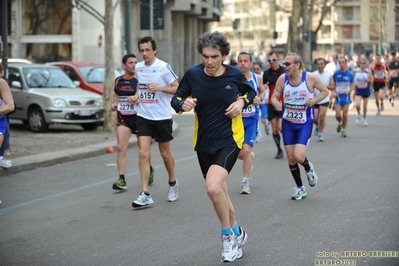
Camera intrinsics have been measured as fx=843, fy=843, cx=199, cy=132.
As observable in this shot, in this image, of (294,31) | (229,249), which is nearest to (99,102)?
(229,249)

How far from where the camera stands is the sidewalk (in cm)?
1380

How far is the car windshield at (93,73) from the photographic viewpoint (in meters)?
23.4

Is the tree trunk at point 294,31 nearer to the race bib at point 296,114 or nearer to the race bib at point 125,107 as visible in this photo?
the race bib at point 125,107

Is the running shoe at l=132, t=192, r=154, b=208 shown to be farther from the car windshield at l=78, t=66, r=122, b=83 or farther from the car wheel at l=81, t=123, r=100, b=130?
the car windshield at l=78, t=66, r=122, b=83

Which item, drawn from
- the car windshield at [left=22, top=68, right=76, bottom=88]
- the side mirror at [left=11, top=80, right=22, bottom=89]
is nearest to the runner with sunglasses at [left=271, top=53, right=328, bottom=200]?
the side mirror at [left=11, top=80, right=22, bottom=89]

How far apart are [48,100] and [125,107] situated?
9.14 meters

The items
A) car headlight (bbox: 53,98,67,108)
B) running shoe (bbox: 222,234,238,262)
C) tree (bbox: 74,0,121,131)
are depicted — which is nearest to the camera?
running shoe (bbox: 222,234,238,262)

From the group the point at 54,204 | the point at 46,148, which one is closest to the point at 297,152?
the point at 54,204

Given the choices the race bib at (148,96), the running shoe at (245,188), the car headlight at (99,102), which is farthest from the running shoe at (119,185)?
the car headlight at (99,102)

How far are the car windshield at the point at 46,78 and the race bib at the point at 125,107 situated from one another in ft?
32.5

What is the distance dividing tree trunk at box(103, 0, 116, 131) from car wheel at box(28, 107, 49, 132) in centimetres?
148

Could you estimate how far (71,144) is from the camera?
17562 mm

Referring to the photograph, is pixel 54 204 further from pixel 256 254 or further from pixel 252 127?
pixel 256 254

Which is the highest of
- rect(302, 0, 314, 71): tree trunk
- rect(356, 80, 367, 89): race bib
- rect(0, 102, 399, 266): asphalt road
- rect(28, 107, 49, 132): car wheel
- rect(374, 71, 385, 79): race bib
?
rect(302, 0, 314, 71): tree trunk
